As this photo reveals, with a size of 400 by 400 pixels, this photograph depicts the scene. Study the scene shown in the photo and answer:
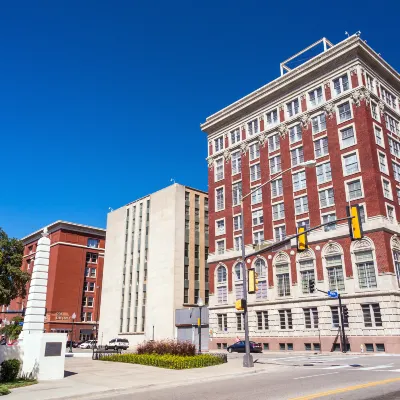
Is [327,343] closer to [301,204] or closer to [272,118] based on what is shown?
[301,204]

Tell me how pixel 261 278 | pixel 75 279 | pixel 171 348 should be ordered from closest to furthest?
pixel 171 348
pixel 261 278
pixel 75 279

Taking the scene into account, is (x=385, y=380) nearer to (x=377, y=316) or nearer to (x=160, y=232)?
(x=377, y=316)

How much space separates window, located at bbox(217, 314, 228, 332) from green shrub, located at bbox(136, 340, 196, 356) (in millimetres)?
28895

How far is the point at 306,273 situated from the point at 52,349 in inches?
1374

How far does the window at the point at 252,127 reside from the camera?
59.3 meters

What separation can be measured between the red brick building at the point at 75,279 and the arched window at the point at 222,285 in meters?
40.3

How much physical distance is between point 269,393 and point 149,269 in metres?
59.3

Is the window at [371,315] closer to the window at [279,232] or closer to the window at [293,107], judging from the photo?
the window at [279,232]

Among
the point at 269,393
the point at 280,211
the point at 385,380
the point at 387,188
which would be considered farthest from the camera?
the point at 280,211

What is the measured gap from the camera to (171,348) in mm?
25875

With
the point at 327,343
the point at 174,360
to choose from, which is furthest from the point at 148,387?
the point at 327,343

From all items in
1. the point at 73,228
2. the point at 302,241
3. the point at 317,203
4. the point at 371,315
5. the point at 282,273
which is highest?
the point at 73,228

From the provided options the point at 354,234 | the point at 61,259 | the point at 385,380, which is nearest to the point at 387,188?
the point at 354,234

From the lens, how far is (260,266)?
175 ft
